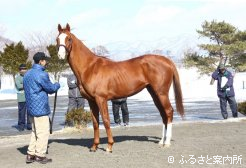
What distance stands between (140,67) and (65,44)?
1.63 m

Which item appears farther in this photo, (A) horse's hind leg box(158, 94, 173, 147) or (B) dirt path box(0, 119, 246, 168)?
(A) horse's hind leg box(158, 94, 173, 147)

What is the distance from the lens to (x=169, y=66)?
863cm

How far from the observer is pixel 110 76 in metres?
8.24

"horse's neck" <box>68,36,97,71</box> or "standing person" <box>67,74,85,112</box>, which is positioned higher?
"horse's neck" <box>68,36,97,71</box>

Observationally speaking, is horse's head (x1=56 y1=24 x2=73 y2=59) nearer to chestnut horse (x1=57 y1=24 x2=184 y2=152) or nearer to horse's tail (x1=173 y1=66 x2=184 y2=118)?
chestnut horse (x1=57 y1=24 x2=184 y2=152)

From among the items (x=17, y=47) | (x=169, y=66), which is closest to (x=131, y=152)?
(x=169, y=66)

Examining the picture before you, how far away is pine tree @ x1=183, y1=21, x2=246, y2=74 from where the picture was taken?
4338 centimetres

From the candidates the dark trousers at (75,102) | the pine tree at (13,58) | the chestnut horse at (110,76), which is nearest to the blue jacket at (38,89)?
the chestnut horse at (110,76)

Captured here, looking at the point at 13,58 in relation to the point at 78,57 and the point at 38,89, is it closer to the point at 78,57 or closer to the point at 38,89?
the point at 78,57

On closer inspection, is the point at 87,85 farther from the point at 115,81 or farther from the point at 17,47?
the point at 17,47

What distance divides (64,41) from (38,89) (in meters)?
1.08

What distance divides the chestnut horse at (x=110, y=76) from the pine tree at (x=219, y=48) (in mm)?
35755

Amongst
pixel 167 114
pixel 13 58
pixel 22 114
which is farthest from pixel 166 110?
pixel 13 58

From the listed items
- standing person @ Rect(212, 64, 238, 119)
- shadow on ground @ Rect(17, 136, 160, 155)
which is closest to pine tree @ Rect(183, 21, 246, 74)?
standing person @ Rect(212, 64, 238, 119)
